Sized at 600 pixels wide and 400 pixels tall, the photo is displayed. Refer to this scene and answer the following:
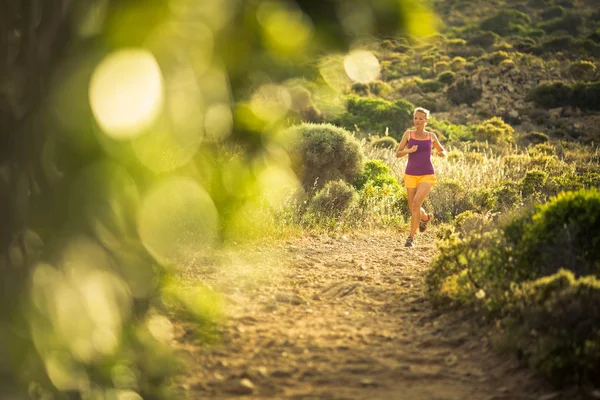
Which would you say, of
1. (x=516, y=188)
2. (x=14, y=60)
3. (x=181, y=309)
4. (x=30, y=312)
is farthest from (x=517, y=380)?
(x=516, y=188)

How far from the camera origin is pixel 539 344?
372 centimetres

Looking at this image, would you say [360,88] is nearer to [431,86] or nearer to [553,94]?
[431,86]

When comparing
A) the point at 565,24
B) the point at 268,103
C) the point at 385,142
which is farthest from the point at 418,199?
the point at 565,24

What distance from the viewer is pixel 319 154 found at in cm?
1126

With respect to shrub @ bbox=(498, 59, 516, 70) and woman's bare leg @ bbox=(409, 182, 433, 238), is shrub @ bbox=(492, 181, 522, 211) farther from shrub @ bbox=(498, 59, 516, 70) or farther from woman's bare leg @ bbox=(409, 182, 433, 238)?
shrub @ bbox=(498, 59, 516, 70)

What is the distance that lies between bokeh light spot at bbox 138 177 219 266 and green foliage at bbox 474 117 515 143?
1929cm

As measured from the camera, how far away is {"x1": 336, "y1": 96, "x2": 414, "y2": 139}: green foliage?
2517cm

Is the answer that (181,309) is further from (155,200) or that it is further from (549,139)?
(549,139)

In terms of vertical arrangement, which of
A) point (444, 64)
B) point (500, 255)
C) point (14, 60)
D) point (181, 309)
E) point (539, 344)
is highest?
point (444, 64)

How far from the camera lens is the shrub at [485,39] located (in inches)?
1518

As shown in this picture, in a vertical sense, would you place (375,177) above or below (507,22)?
below

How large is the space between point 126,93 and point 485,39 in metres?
39.5

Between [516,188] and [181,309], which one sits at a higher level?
[516,188]

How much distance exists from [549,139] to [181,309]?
912 inches
